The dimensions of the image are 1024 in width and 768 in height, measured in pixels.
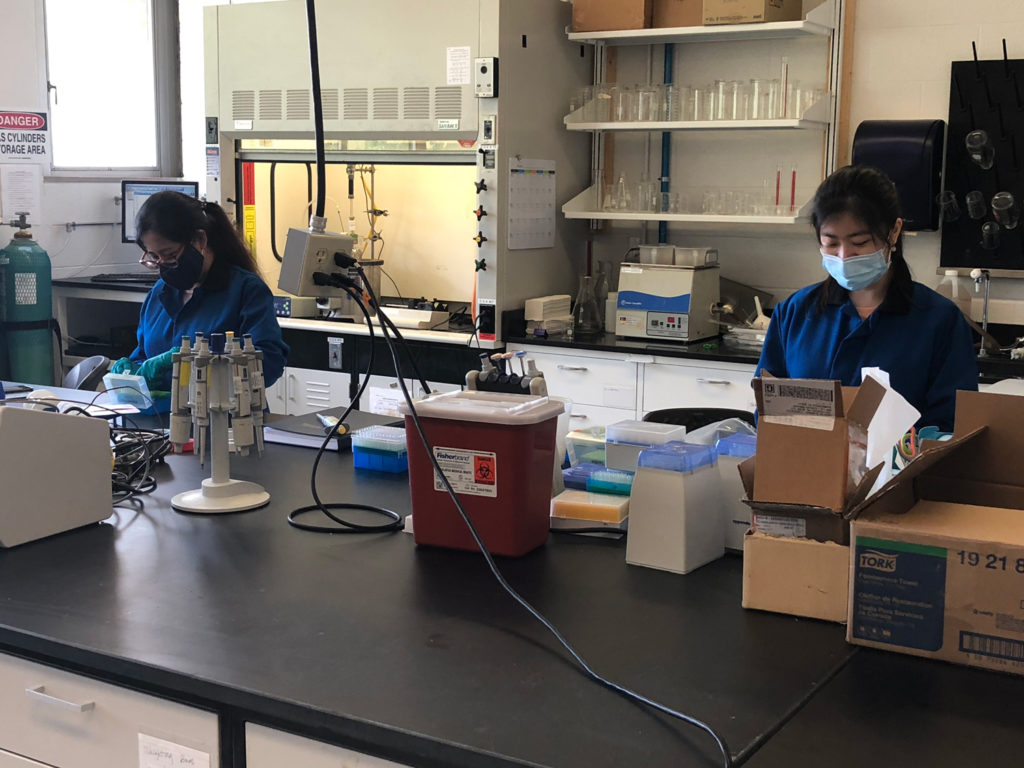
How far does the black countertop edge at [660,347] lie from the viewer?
3801 millimetres

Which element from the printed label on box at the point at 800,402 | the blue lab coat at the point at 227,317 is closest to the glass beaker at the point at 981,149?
the blue lab coat at the point at 227,317

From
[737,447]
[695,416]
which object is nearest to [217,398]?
[737,447]

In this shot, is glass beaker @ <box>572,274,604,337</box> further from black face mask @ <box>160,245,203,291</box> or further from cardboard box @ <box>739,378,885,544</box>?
cardboard box @ <box>739,378,885,544</box>

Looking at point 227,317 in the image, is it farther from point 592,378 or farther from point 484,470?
point 484,470

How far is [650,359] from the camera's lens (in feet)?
13.0

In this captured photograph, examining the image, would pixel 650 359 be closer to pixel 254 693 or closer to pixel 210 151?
pixel 210 151

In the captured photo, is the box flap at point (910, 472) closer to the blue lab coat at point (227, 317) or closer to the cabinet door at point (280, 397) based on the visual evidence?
the blue lab coat at point (227, 317)

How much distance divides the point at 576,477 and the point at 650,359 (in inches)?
79.1

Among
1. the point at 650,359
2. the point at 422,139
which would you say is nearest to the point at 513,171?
the point at 422,139

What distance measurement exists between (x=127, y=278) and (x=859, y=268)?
4.00 meters

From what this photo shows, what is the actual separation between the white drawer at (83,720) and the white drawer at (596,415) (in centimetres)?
262

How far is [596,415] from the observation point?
13.4ft

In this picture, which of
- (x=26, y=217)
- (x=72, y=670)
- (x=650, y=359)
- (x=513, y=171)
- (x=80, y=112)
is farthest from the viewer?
(x=80, y=112)

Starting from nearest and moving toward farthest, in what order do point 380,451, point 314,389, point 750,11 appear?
point 380,451 → point 750,11 → point 314,389
